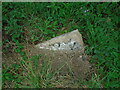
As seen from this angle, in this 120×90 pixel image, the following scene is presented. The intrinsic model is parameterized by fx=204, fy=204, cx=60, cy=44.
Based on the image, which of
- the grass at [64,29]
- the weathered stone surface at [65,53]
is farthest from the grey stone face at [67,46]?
the grass at [64,29]

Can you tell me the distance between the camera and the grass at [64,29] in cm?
308

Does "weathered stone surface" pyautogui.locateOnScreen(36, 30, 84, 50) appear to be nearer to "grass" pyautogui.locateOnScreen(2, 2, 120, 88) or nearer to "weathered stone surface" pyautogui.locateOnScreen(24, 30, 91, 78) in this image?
"weathered stone surface" pyautogui.locateOnScreen(24, 30, 91, 78)

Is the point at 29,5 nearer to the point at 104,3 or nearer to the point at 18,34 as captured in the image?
the point at 18,34

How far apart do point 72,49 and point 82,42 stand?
0.70ft

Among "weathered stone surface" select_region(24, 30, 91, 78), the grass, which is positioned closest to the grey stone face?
"weathered stone surface" select_region(24, 30, 91, 78)

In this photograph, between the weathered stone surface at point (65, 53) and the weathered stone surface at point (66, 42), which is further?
the weathered stone surface at point (66, 42)

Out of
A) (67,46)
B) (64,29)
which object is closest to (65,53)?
(67,46)

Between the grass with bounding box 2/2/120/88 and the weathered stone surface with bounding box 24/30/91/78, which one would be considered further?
the weathered stone surface with bounding box 24/30/91/78

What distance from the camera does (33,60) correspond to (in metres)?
3.24

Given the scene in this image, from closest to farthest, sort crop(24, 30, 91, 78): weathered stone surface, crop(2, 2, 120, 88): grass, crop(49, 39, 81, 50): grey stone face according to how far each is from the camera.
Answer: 1. crop(2, 2, 120, 88): grass
2. crop(24, 30, 91, 78): weathered stone surface
3. crop(49, 39, 81, 50): grey stone face

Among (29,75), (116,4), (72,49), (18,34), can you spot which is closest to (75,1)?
(116,4)

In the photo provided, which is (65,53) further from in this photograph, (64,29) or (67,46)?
(64,29)

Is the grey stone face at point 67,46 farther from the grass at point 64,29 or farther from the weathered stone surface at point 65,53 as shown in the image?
the grass at point 64,29

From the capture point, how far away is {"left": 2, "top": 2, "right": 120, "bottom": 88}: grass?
308 cm
